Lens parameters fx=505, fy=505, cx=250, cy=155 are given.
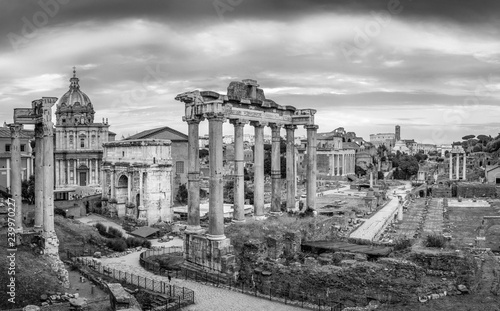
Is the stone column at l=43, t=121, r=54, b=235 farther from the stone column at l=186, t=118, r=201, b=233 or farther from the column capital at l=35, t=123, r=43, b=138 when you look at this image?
the stone column at l=186, t=118, r=201, b=233

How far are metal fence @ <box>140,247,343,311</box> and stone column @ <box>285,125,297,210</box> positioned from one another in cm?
938

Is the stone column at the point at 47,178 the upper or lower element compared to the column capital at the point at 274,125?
lower

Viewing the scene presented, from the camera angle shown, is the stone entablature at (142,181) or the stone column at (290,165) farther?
the stone entablature at (142,181)

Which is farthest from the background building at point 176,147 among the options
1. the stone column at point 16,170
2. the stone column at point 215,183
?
the stone column at point 215,183

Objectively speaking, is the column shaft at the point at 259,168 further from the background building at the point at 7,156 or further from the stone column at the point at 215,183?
the background building at the point at 7,156

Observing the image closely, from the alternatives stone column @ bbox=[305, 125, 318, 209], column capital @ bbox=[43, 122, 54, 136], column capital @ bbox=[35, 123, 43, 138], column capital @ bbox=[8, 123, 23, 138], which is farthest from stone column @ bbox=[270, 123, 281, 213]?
column capital @ bbox=[8, 123, 23, 138]

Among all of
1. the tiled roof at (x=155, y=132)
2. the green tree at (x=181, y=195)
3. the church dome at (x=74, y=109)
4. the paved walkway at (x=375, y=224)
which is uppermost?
the church dome at (x=74, y=109)

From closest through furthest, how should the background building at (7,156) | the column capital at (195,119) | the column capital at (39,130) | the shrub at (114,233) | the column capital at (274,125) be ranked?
the column capital at (39,130) → the column capital at (195,119) → the column capital at (274,125) → the shrub at (114,233) → the background building at (7,156)

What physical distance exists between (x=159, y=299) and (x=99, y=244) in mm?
15997

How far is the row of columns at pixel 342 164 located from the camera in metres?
123

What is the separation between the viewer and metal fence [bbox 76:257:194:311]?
764 inches

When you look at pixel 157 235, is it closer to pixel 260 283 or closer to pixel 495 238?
pixel 260 283

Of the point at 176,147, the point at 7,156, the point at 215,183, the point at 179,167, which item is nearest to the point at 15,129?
the point at 215,183

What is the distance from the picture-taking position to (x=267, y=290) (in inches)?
832
